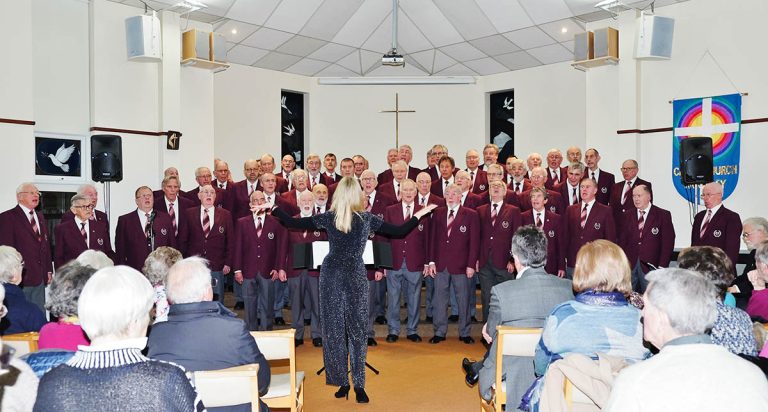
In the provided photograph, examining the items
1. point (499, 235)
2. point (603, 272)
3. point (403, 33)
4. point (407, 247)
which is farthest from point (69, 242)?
point (403, 33)

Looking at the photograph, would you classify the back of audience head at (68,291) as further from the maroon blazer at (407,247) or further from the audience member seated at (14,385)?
the maroon blazer at (407,247)

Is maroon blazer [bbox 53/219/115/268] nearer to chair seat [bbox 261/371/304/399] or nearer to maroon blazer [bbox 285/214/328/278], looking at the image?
maroon blazer [bbox 285/214/328/278]

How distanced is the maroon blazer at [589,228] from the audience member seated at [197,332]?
4.80 metres

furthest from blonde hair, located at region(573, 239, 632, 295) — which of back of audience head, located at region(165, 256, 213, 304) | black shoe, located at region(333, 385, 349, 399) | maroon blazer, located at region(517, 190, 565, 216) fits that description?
maroon blazer, located at region(517, 190, 565, 216)

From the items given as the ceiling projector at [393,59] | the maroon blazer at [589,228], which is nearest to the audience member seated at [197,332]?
the maroon blazer at [589,228]

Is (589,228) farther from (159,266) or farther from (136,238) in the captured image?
(159,266)

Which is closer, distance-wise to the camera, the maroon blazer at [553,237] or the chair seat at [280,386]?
the chair seat at [280,386]

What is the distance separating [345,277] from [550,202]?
366cm

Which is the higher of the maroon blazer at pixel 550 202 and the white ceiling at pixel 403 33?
the white ceiling at pixel 403 33

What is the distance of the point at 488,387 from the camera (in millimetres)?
3531

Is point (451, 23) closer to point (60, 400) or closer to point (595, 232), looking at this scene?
point (595, 232)

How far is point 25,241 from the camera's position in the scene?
254 inches

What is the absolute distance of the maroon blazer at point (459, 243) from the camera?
6980mm

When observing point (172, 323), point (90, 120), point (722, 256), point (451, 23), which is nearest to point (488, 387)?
point (722, 256)
